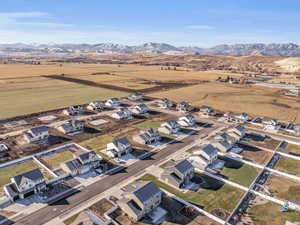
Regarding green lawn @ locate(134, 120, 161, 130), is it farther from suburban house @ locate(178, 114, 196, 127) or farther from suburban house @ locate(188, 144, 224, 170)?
suburban house @ locate(188, 144, 224, 170)

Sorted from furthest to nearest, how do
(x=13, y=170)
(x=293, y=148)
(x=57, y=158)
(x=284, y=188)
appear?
(x=293, y=148)
(x=57, y=158)
(x=13, y=170)
(x=284, y=188)

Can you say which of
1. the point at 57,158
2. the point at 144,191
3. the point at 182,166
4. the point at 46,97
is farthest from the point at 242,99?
the point at 46,97

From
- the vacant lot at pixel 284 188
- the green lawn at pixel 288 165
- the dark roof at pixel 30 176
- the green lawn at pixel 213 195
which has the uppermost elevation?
the dark roof at pixel 30 176

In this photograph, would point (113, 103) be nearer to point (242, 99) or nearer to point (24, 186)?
point (24, 186)

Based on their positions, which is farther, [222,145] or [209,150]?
[222,145]

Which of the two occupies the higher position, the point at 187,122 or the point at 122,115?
the point at 122,115

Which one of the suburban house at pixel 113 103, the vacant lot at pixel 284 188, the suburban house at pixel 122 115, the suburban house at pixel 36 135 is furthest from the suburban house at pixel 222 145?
the suburban house at pixel 113 103

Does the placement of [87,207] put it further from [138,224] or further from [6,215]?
[6,215]

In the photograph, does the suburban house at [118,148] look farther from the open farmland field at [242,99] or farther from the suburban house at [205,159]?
the open farmland field at [242,99]

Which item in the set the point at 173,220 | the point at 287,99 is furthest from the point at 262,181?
the point at 287,99
